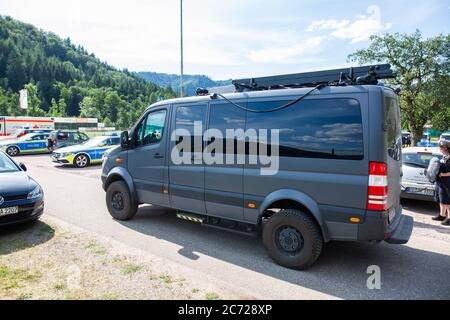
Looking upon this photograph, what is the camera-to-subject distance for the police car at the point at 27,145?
65.2ft

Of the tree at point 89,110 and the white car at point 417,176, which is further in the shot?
the tree at point 89,110

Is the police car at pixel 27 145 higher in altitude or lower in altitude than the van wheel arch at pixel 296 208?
higher

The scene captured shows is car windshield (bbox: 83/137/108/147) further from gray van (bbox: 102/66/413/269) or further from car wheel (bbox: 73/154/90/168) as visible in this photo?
gray van (bbox: 102/66/413/269)

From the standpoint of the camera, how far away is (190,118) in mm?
5309

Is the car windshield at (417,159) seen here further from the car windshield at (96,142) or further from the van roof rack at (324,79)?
the car windshield at (96,142)

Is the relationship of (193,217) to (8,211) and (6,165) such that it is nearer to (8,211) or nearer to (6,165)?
(8,211)

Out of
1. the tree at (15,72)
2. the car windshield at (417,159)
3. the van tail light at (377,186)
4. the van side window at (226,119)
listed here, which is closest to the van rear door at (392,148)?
the van tail light at (377,186)

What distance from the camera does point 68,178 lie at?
11.5 meters

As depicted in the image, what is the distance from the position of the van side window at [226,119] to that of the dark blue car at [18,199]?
3.32 m

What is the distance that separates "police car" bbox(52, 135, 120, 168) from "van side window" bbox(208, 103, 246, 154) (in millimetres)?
11951

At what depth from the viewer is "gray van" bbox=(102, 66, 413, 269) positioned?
12.2ft
